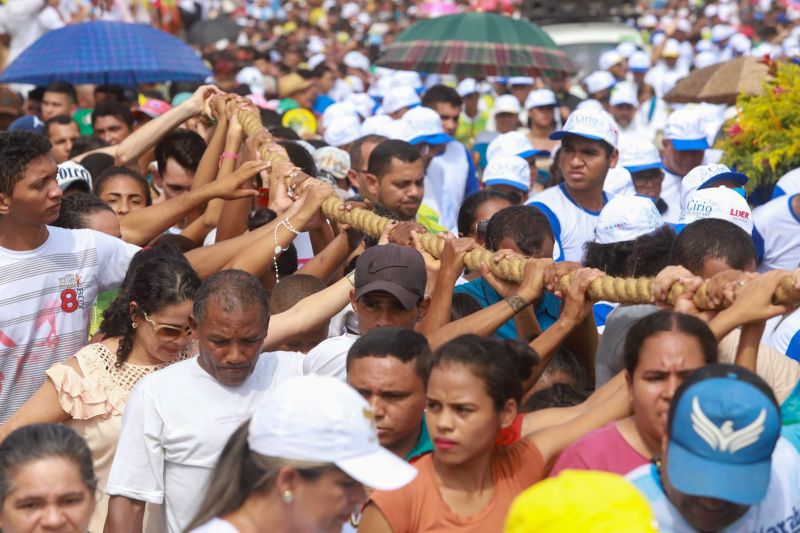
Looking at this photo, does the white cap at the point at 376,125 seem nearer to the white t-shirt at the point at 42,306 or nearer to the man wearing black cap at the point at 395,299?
the white t-shirt at the point at 42,306

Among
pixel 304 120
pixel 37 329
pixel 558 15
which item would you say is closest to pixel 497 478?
pixel 37 329

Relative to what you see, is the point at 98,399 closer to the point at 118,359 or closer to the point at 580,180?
the point at 118,359

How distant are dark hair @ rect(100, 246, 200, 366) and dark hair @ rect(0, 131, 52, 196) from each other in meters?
0.62

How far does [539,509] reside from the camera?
2.69 meters

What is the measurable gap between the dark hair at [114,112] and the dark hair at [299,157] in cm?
318

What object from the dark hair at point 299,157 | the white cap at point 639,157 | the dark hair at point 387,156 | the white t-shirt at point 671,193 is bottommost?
the white t-shirt at point 671,193

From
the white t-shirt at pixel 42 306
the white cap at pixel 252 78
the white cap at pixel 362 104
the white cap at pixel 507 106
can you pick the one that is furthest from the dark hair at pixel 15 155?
the white cap at pixel 252 78

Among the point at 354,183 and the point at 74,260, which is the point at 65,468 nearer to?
the point at 74,260

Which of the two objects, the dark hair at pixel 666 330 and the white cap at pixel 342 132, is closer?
the dark hair at pixel 666 330

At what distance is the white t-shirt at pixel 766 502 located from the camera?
11.0ft

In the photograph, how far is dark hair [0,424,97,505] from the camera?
332 cm

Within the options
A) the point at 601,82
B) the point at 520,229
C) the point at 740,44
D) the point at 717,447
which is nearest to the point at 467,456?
the point at 717,447

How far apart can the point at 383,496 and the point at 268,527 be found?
0.70 m

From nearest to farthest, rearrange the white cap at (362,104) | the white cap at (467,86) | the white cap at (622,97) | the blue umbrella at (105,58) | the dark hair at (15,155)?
1. the dark hair at (15,155)
2. the blue umbrella at (105,58)
3. the white cap at (362,104)
4. the white cap at (622,97)
5. the white cap at (467,86)
